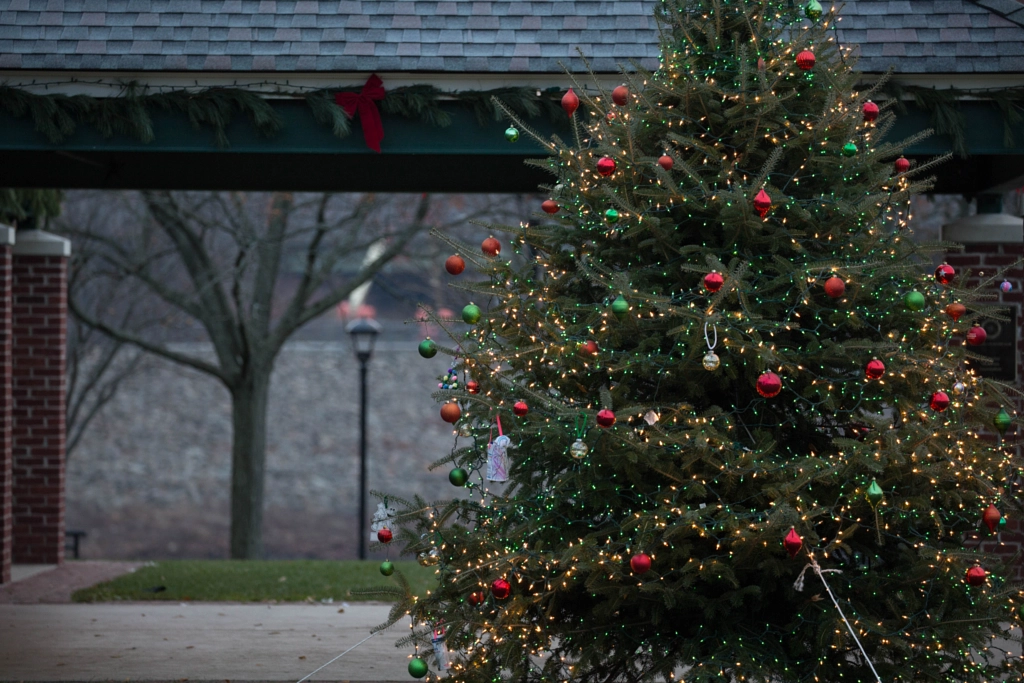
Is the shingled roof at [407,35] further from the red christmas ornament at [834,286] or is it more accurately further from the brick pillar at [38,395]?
the brick pillar at [38,395]

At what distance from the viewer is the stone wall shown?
74.4 ft

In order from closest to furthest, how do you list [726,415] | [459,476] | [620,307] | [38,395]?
1. [620,307]
2. [726,415]
3. [459,476]
4. [38,395]

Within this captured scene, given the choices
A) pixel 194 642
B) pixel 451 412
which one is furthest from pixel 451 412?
pixel 194 642

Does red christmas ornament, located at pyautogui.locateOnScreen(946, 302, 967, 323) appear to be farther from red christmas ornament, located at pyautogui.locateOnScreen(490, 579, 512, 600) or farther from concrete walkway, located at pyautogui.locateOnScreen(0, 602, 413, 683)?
concrete walkway, located at pyautogui.locateOnScreen(0, 602, 413, 683)

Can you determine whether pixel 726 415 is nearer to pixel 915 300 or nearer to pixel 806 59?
pixel 915 300

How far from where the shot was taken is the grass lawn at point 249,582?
8672mm

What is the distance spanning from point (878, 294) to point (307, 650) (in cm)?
426

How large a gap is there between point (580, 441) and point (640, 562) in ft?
1.70

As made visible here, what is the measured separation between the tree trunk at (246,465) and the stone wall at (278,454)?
807cm

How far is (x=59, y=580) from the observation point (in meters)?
9.25

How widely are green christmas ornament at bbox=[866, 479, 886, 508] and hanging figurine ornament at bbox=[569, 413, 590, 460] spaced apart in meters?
1.08

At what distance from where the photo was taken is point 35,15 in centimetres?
664

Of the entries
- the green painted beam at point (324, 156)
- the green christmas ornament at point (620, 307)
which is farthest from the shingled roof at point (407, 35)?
the green christmas ornament at point (620, 307)

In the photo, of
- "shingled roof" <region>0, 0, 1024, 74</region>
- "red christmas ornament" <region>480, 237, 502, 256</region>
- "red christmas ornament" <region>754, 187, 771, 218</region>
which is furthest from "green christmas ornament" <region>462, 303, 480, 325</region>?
"shingled roof" <region>0, 0, 1024, 74</region>
